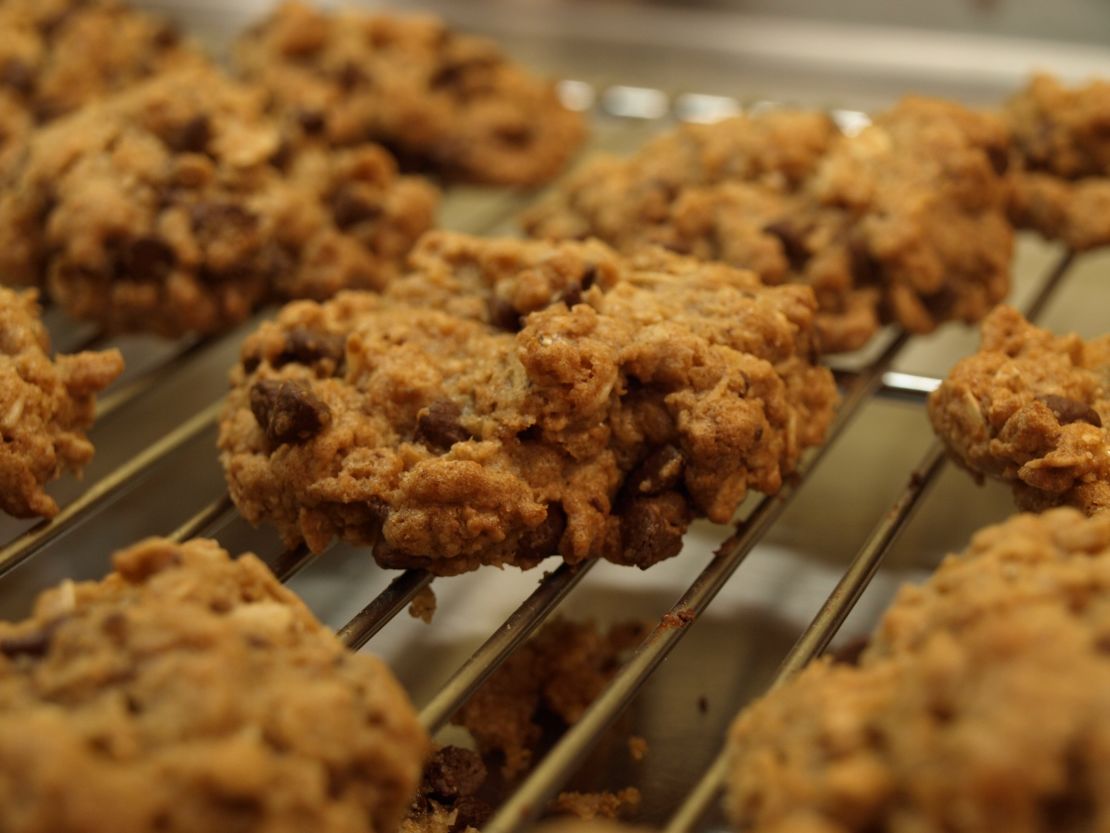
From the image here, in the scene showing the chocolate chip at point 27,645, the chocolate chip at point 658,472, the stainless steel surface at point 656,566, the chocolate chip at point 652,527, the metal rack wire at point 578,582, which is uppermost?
the chocolate chip at point 27,645

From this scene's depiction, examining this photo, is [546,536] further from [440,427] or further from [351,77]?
[351,77]

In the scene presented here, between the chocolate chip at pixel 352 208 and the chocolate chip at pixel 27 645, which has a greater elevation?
the chocolate chip at pixel 27 645

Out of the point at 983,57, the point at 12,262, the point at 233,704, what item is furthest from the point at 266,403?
the point at 983,57

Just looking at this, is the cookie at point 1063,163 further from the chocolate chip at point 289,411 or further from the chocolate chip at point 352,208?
the chocolate chip at point 289,411

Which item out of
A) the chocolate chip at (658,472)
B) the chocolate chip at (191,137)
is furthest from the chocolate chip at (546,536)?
the chocolate chip at (191,137)

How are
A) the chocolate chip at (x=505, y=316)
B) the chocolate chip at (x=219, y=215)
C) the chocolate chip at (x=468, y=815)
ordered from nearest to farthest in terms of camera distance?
1. the chocolate chip at (x=468, y=815)
2. the chocolate chip at (x=505, y=316)
3. the chocolate chip at (x=219, y=215)

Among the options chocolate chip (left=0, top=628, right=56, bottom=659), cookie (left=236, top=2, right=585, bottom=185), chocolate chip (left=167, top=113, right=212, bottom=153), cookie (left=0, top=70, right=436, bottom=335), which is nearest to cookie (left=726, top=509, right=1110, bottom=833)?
chocolate chip (left=0, top=628, right=56, bottom=659)

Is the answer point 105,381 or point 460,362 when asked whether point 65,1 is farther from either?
point 460,362
